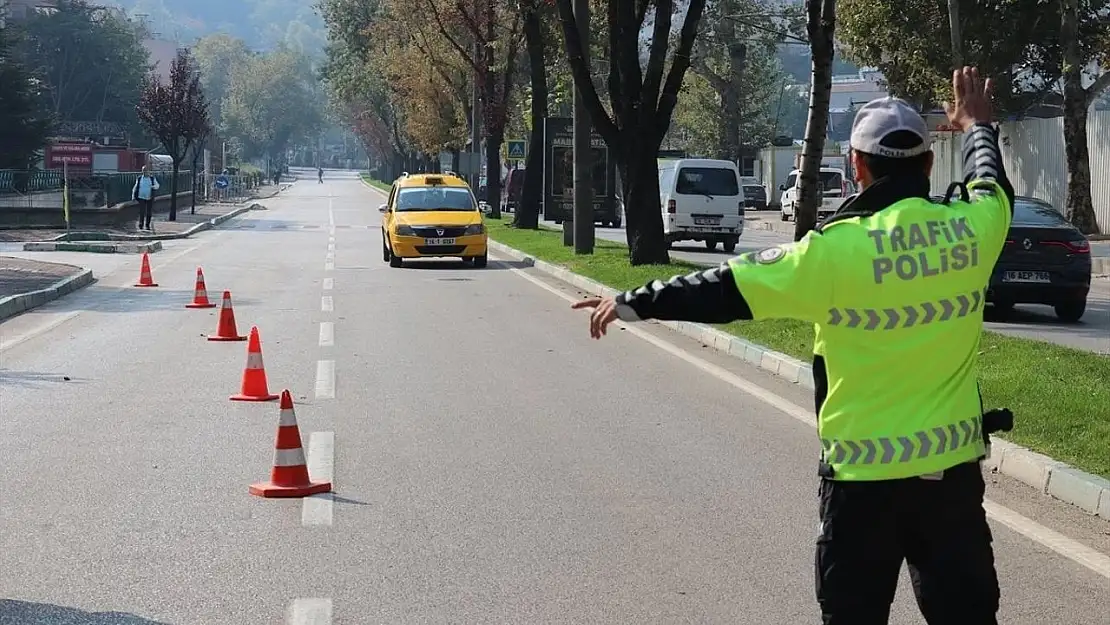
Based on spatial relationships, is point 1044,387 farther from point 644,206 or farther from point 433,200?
point 433,200

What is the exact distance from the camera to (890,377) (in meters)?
3.79

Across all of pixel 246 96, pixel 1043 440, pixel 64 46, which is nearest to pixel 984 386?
pixel 1043 440

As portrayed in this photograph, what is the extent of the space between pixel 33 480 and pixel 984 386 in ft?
21.1

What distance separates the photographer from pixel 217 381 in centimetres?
1251

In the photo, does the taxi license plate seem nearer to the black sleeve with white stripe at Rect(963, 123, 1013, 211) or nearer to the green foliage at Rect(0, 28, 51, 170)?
the black sleeve with white stripe at Rect(963, 123, 1013, 211)

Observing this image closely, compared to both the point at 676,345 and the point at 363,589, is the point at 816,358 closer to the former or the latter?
the point at 363,589

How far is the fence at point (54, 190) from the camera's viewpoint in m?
43.9

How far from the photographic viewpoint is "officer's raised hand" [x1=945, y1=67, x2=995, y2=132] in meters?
4.34

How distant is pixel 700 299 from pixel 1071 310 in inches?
631

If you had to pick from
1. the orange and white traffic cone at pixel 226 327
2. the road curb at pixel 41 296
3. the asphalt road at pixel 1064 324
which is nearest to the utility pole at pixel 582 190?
the road curb at pixel 41 296

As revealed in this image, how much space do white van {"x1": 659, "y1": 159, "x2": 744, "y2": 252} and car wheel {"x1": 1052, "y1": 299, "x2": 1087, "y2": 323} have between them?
14.6 meters

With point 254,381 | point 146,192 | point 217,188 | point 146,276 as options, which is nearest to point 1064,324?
point 254,381

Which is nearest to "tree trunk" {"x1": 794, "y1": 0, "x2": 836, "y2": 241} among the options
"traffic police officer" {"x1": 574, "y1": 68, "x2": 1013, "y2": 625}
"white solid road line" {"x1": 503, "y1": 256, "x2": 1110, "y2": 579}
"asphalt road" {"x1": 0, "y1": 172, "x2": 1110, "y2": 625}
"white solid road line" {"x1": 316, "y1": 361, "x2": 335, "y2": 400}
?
"white solid road line" {"x1": 503, "y1": 256, "x2": 1110, "y2": 579}

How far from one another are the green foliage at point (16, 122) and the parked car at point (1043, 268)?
153ft
